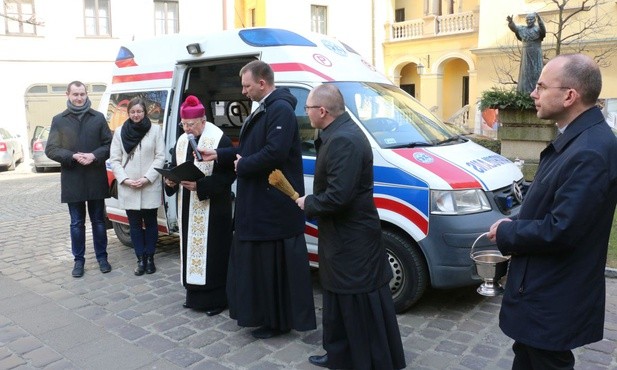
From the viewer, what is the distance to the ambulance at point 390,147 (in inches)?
176

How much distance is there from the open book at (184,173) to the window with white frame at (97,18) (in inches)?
823

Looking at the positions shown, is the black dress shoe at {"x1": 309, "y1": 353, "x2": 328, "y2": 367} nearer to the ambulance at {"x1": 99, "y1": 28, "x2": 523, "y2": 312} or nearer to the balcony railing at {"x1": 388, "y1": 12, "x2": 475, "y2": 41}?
the ambulance at {"x1": 99, "y1": 28, "x2": 523, "y2": 312}

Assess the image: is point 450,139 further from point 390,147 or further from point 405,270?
point 405,270

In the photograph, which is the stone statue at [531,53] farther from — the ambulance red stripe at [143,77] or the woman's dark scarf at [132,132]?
the woman's dark scarf at [132,132]

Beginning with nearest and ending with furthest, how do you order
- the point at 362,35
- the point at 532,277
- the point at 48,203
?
1. the point at 532,277
2. the point at 48,203
3. the point at 362,35

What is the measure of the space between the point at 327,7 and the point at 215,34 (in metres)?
24.2

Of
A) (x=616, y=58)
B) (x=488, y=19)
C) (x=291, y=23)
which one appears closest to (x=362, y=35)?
(x=291, y=23)

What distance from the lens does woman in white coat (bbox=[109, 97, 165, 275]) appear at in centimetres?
Answer: 573

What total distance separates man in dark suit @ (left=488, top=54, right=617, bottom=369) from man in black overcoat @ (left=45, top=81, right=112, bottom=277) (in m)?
4.65

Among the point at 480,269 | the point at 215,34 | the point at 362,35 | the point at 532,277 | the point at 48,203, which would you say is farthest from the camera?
the point at 362,35

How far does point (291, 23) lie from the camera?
2727 centimetres

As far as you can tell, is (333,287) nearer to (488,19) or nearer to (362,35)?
(488,19)

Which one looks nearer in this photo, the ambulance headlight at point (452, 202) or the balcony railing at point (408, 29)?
the ambulance headlight at point (452, 202)

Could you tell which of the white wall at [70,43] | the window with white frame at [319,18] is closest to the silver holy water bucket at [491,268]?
the white wall at [70,43]
